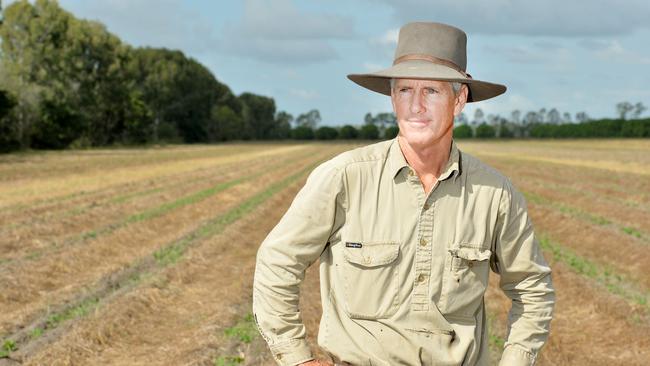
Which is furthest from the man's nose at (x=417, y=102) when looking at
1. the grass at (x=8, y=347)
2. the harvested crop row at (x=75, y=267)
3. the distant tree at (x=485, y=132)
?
the distant tree at (x=485, y=132)

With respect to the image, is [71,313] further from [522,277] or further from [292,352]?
[522,277]

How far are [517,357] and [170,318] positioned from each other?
6.53m

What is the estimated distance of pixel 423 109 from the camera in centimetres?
274

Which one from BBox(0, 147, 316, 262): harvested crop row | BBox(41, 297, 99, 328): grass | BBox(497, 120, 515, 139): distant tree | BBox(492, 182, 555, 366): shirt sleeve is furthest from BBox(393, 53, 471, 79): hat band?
BBox(497, 120, 515, 139): distant tree

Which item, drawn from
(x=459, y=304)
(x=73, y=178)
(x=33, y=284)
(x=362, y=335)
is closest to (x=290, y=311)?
(x=362, y=335)

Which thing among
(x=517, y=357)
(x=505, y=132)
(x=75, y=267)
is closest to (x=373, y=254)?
(x=517, y=357)

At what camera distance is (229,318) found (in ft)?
26.7

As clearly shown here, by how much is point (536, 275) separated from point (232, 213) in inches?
600

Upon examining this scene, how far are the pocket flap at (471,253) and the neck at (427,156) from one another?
31 cm

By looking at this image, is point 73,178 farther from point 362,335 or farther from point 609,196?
point 362,335

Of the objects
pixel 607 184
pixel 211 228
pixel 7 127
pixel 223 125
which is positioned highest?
pixel 7 127

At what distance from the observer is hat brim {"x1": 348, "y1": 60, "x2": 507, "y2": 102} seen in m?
2.64

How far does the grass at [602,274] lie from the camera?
9.99 metres

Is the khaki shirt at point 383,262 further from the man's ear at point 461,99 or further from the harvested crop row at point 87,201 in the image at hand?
the harvested crop row at point 87,201
